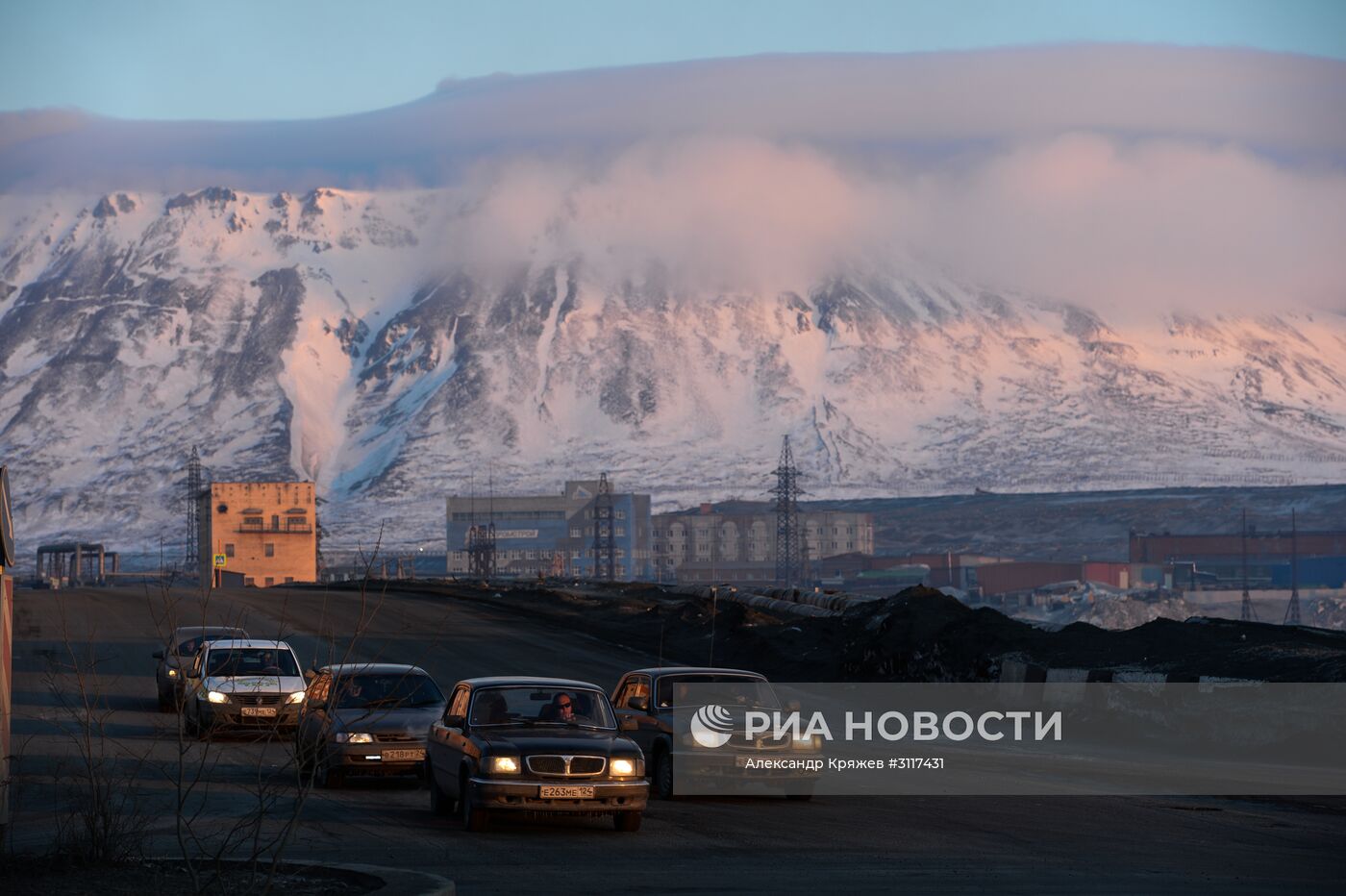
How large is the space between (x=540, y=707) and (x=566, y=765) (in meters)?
1.29

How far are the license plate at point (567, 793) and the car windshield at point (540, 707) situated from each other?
3.77 ft

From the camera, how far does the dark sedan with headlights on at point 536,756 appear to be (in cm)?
1847

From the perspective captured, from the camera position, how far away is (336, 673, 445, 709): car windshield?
931 inches

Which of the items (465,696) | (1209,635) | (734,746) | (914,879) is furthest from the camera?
(1209,635)


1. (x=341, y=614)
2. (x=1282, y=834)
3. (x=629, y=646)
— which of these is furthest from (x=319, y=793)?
(x=341, y=614)

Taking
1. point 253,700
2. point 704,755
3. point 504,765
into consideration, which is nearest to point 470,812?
point 504,765

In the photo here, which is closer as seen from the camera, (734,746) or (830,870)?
(830,870)

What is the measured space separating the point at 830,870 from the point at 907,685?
23562 mm

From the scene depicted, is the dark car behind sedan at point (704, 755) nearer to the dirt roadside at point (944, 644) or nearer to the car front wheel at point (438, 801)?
the car front wheel at point (438, 801)

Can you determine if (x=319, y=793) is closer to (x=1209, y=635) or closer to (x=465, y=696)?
(x=465, y=696)

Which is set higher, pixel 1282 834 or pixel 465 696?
pixel 465 696

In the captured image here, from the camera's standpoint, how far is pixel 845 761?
2717 cm

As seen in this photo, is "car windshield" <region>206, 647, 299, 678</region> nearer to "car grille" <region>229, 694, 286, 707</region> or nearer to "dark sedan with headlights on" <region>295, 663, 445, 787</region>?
"car grille" <region>229, 694, 286, 707</region>

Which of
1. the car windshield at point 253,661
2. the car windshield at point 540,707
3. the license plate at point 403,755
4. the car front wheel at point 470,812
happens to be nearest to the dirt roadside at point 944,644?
the license plate at point 403,755
